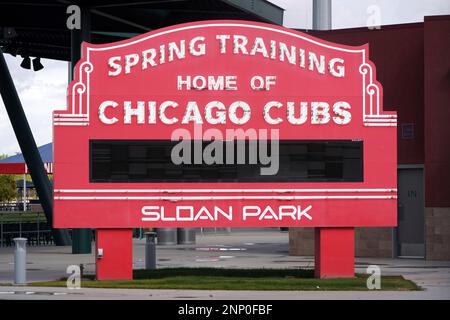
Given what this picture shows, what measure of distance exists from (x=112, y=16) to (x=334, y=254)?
21806 mm

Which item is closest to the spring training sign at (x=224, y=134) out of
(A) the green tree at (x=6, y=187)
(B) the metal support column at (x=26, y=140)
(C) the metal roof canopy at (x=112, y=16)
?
(C) the metal roof canopy at (x=112, y=16)

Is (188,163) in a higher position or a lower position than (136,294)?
higher

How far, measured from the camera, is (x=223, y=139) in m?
26.5

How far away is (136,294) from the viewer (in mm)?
23188

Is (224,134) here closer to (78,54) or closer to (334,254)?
(334,254)

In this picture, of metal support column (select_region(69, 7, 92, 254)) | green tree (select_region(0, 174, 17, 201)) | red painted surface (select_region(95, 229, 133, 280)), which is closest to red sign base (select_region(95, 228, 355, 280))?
red painted surface (select_region(95, 229, 133, 280))

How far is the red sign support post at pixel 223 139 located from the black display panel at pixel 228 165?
0.03 m

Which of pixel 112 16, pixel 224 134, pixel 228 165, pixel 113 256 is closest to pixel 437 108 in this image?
pixel 228 165

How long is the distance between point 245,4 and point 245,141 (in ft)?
57.3

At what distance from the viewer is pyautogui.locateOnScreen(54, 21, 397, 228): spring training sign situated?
2648 cm
